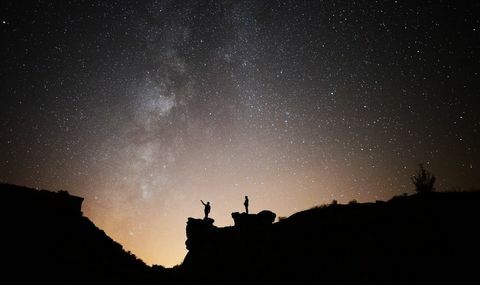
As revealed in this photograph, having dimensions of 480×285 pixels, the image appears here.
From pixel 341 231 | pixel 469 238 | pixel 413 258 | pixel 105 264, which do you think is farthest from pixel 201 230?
pixel 469 238

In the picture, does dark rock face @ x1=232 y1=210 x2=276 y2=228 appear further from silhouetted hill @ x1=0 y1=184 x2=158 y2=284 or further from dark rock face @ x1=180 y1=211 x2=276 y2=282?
silhouetted hill @ x1=0 y1=184 x2=158 y2=284

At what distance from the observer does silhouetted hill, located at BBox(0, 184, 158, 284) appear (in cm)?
1784

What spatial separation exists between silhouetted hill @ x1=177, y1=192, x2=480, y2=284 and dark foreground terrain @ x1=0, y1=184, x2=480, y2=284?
5 centimetres

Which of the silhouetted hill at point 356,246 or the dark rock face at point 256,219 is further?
the dark rock face at point 256,219

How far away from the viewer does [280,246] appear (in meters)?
20.9

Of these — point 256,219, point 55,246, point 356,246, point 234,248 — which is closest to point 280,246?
point 256,219

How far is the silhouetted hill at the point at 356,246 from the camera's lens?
1497 cm

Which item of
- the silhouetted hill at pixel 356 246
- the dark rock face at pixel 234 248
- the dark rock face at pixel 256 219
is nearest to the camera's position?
the silhouetted hill at pixel 356 246

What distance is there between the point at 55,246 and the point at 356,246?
20.1m

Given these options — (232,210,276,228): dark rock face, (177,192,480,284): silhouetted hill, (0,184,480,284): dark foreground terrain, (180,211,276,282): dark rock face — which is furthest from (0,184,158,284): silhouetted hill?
(232,210,276,228): dark rock face

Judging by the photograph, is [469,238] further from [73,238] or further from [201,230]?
[73,238]

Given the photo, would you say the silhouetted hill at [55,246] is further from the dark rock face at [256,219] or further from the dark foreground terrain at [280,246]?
the dark rock face at [256,219]

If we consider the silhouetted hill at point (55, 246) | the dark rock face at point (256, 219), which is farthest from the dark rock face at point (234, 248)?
the silhouetted hill at point (55, 246)

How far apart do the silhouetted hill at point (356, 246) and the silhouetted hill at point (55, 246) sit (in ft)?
19.4
